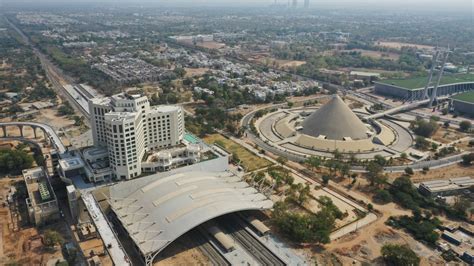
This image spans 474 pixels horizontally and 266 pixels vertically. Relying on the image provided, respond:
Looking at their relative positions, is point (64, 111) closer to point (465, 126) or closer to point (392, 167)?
point (392, 167)

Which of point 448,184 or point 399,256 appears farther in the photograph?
point 448,184

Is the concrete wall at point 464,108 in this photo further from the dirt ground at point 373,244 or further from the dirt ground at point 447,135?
the dirt ground at point 373,244

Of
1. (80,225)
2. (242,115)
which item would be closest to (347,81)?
(242,115)

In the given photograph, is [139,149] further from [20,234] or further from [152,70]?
[152,70]

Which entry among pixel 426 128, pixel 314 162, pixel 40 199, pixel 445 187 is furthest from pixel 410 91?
pixel 40 199

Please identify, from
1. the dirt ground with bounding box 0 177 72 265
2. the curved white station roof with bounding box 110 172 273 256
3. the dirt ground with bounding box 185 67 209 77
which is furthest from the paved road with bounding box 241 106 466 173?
the dirt ground with bounding box 185 67 209 77
